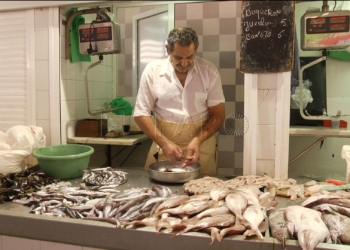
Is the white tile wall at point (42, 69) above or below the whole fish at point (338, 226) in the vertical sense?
above

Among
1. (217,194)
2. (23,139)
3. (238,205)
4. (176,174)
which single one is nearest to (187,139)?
(176,174)

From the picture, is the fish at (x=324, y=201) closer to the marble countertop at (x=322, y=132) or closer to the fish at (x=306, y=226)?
the fish at (x=306, y=226)

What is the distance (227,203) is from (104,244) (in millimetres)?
734

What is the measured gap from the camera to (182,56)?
9.75 ft

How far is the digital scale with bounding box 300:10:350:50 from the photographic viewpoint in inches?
105

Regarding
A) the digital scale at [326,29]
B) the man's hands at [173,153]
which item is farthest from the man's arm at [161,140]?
the digital scale at [326,29]

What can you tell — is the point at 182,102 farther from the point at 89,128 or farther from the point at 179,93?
the point at 89,128

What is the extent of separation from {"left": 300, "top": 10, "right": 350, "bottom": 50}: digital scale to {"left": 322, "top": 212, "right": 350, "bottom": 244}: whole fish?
1.47 m

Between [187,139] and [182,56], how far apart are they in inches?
30.1

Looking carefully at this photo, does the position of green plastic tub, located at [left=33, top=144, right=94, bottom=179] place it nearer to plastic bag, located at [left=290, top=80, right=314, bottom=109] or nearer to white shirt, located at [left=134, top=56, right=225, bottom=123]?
white shirt, located at [left=134, top=56, right=225, bottom=123]

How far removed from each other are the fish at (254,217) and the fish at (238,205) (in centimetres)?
2

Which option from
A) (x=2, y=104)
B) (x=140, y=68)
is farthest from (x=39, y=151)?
(x=140, y=68)

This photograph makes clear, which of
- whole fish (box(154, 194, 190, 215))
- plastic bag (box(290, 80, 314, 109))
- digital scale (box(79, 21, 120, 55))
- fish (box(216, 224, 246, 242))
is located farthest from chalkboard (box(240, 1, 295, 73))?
plastic bag (box(290, 80, 314, 109))

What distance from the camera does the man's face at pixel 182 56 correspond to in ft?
9.69
